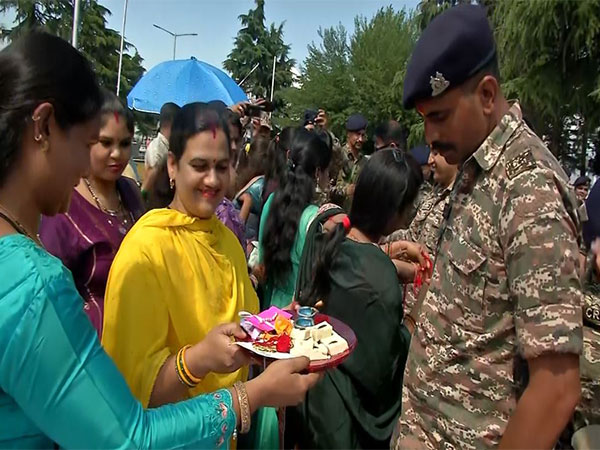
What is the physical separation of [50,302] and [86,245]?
1540mm

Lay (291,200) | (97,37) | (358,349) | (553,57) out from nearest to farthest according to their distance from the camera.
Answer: (358,349), (291,200), (553,57), (97,37)

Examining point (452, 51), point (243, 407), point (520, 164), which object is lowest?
point (243, 407)

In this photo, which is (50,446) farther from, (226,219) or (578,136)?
(578,136)

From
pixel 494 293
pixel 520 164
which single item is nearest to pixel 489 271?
pixel 494 293

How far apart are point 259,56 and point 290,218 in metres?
40.9

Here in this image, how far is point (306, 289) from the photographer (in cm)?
245

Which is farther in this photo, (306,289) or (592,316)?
(306,289)

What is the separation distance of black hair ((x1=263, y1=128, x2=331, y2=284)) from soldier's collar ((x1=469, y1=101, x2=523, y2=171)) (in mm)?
1888

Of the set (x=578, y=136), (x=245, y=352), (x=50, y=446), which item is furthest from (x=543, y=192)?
(x=578, y=136)

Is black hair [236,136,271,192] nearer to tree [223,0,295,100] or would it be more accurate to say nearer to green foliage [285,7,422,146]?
green foliage [285,7,422,146]

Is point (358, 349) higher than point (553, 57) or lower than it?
lower

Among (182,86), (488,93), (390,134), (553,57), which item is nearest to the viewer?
(488,93)

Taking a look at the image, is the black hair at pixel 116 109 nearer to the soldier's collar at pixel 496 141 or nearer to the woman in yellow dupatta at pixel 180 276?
the woman in yellow dupatta at pixel 180 276

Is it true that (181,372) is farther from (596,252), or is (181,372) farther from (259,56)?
(259,56)
